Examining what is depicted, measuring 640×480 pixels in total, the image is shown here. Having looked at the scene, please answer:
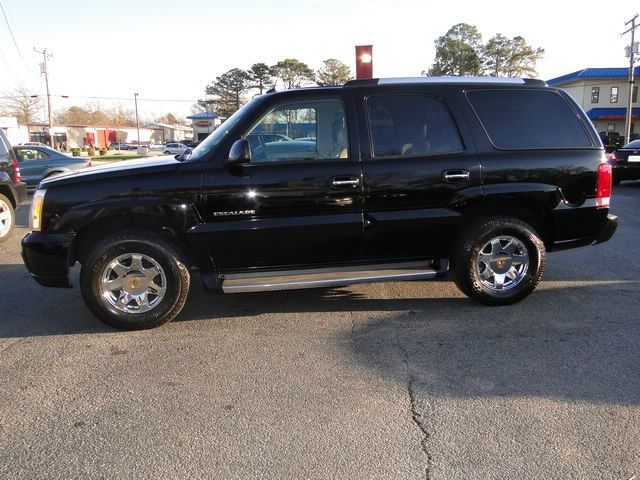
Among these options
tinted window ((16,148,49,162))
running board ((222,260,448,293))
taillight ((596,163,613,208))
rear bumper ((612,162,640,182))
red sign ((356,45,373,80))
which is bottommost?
running board ((222,260,448,293))

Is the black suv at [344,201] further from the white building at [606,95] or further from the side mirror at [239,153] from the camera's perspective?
the white building at [606,95]

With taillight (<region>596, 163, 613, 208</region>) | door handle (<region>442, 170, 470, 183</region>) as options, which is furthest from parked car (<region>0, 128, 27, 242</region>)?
taillight (<region>596, 163, 613, 208</region>)

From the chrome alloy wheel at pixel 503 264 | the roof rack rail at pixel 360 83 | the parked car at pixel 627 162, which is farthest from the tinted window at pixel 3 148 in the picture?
the parked car at pixel 627 162

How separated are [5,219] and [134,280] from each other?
5320 mm

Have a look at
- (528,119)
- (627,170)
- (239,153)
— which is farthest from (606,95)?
(239,153)

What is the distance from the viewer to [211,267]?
14.3 feet

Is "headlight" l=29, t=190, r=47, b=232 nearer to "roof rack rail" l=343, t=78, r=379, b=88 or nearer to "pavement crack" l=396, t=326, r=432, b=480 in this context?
"roof rack rail" l=343, t=78, r=379, b=88

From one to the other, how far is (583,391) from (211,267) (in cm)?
289

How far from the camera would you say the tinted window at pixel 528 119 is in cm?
462

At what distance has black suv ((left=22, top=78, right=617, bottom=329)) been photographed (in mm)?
4191

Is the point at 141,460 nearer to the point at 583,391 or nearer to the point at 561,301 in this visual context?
the point at 583,391

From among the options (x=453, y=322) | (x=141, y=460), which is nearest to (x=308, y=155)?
(x=453, y=322)

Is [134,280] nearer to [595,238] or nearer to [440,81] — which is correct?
[440,81]

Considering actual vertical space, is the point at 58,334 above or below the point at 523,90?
below
